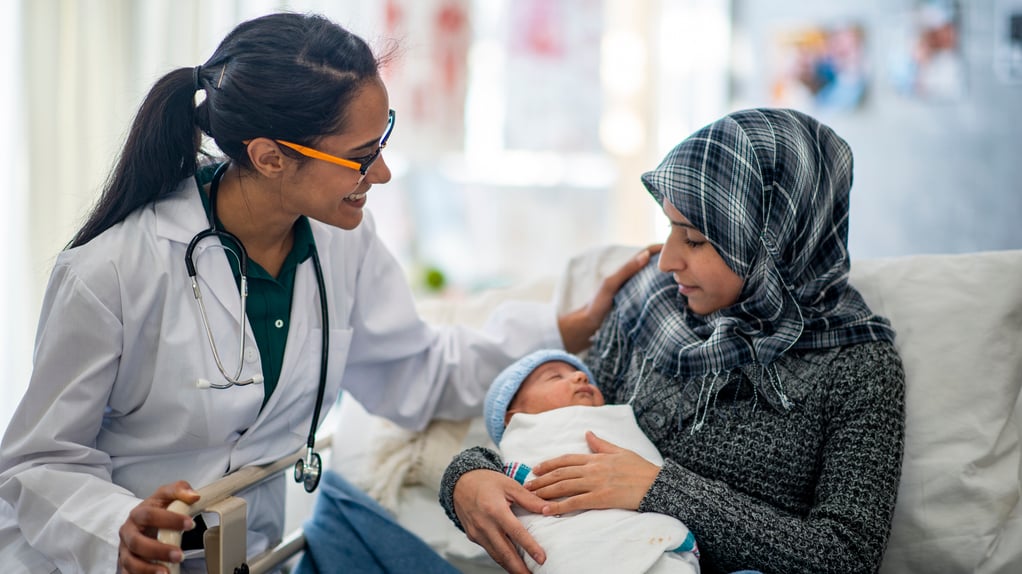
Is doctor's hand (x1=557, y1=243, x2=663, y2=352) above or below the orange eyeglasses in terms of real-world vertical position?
below

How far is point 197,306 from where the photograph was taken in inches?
58.1

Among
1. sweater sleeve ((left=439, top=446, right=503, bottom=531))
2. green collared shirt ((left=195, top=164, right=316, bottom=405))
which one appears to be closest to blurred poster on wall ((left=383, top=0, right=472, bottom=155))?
green collared shirt ((left=195, top=164, right=316, bottom=405))

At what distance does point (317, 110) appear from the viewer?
1.43m

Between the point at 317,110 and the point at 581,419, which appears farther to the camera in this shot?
the point at 581,419

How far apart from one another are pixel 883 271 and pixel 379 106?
106cm

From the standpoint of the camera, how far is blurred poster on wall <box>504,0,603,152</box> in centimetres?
390

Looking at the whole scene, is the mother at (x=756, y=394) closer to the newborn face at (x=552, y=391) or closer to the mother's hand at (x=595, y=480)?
the mother's hand at (x=595, y=480)

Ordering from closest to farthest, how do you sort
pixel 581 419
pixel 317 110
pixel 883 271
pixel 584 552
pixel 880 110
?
1. pixel 584 552
2. pixel 317 110
3. pixel 581 419
4. pixel 883 271
5. pixel 880 110

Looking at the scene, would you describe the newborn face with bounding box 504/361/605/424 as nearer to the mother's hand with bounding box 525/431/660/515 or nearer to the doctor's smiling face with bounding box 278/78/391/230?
the mother's hand with bounding box 525/431/660/515

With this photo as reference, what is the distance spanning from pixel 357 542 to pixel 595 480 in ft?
1.86

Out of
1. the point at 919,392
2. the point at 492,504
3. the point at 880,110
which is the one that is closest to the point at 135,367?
the point at 492,504

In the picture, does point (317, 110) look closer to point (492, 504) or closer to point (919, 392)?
point (492, 504)

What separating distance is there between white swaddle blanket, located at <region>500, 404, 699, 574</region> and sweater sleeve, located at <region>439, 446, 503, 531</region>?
3 cm

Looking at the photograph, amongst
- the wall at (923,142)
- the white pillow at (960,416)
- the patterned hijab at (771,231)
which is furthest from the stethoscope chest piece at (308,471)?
the wall at (923,142)
